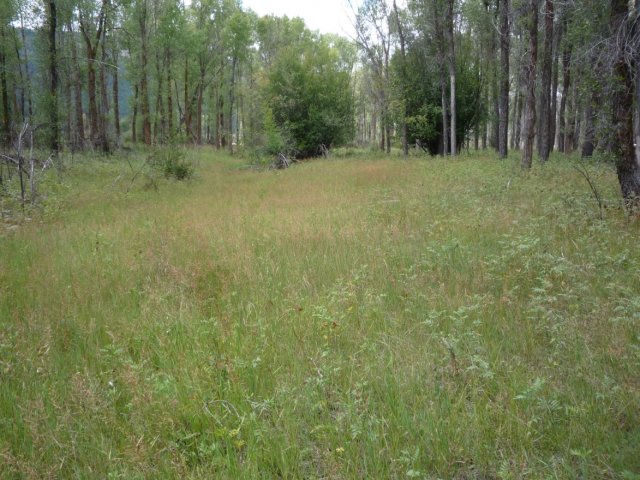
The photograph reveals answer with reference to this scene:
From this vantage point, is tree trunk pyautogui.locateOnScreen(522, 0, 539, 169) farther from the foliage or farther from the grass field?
the foliage

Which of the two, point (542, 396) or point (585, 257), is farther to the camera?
point (585, 257)

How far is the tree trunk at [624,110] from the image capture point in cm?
769

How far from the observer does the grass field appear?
8.59 feet

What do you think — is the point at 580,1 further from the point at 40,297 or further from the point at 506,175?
the point at 40,297

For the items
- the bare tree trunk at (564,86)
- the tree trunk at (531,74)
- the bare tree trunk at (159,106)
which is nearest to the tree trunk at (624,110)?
the tree trunk at (531,74)

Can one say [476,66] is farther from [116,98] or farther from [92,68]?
[116,98]

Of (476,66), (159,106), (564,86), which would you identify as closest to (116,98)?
(159,106)

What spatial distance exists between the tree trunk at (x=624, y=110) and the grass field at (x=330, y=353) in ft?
1.76

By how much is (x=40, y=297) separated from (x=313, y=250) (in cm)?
363

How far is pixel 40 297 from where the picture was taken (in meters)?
5.14

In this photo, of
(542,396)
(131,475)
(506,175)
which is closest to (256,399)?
(131,475)

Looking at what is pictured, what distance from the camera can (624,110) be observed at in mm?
7879

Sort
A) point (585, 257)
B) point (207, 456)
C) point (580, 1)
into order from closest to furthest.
Answer: point (207, 456) → point (585, 257) → point (580, 1)

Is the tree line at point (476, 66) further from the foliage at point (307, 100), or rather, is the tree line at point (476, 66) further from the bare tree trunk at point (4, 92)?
the bare tree trunk at point (4, 92)
